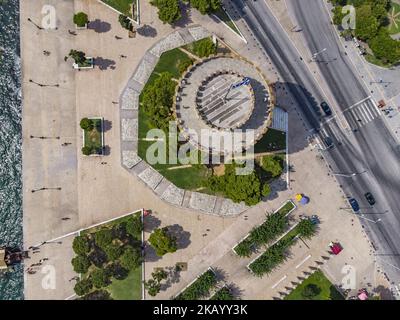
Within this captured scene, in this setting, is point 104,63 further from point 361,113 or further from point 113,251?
point 361,113

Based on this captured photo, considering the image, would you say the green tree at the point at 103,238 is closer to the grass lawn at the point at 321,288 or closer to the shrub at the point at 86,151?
the shrub at the point at 86,151

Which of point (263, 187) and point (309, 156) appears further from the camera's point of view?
point (309, 156)

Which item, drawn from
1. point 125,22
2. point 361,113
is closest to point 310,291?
point 361,113

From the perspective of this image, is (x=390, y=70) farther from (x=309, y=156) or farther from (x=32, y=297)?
(x=32, y=297)

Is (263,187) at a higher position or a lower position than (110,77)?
lower

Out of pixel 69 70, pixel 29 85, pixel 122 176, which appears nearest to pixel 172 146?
pixel 122 176
